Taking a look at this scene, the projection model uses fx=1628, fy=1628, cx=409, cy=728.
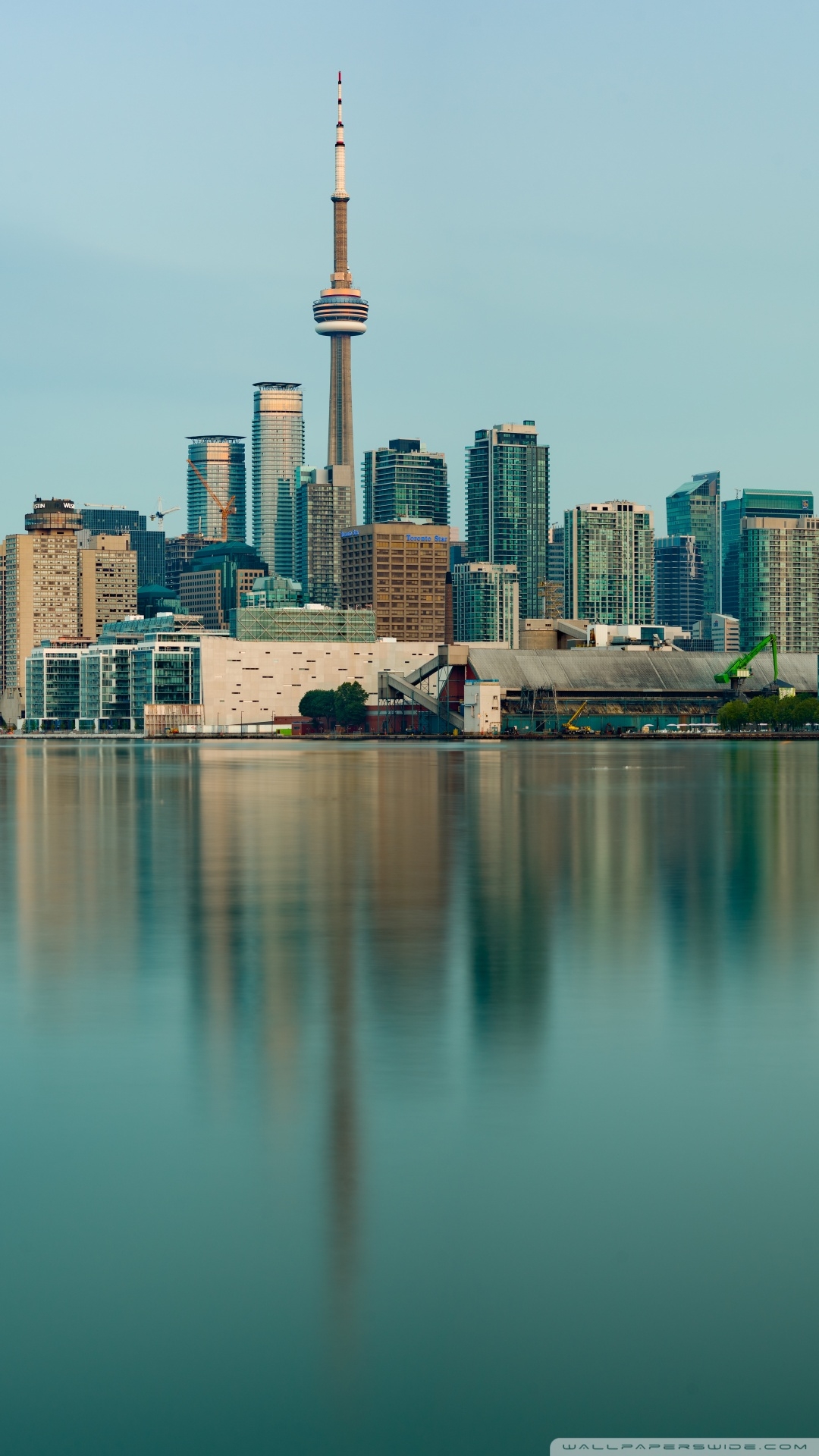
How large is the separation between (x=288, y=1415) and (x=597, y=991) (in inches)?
557

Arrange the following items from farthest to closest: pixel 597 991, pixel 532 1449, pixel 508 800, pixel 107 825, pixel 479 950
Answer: pixel 508 800 < pixel 107 825 < pixel 479 950 < pixel 597 991 < pixel 532 1449

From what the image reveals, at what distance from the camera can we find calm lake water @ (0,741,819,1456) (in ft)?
31.6

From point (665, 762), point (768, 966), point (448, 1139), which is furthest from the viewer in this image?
point (665, 762)

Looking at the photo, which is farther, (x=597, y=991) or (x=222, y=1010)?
(x=597, y=991)

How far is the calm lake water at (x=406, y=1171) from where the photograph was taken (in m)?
9.63

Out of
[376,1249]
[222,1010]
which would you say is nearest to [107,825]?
[222,1010]

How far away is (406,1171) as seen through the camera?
13805 millimetres

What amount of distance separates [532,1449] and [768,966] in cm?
1698

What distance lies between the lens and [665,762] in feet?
464

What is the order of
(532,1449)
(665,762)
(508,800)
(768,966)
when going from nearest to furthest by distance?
(532,1449) < (768,966) < (508,800) < (665,762)

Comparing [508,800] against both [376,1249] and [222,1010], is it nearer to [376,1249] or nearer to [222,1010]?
[222,1010]

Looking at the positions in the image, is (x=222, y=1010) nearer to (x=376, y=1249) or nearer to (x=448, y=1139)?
(x=448, y=1139)

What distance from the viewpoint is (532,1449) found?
8961 mm

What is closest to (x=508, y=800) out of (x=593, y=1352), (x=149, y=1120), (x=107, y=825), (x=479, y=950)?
(x=107, y=825)
